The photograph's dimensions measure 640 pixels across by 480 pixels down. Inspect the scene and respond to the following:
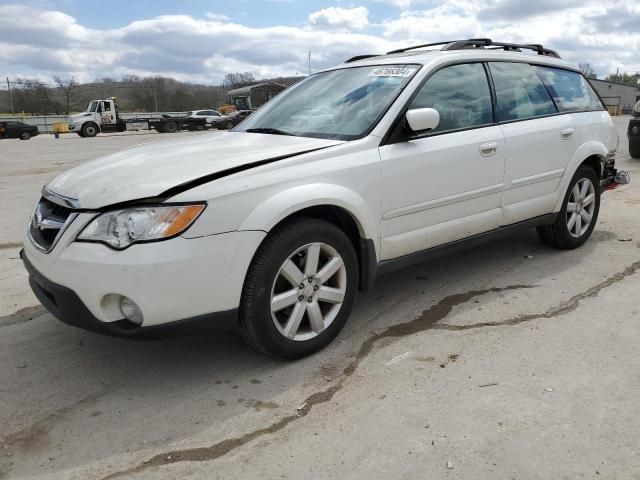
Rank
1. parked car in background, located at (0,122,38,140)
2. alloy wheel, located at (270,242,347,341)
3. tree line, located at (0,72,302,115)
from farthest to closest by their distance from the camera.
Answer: tree line, located at (0,72,302,115) < parked car in background, located at (0,122,38,140) < alloy wheel, located at (270,242,347,341)

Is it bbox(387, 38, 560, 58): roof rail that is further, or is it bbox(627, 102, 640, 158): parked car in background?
bbox(627, 102, 640, 158): parked car in background

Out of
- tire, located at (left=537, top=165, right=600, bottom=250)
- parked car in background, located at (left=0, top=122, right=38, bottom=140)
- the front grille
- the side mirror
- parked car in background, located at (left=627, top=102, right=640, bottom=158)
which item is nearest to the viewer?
the front grille

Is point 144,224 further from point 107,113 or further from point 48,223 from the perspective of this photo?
point 107,113

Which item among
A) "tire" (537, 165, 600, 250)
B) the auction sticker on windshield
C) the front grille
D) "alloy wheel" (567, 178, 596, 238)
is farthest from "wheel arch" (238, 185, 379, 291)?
"alloy wheel" (567, 178, 596, 238)

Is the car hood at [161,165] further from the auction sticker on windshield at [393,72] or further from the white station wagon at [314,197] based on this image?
the auction sticker on windshield at [393,72]

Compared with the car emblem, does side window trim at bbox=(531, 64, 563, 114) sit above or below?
above

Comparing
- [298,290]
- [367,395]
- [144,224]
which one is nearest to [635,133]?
[298,290]

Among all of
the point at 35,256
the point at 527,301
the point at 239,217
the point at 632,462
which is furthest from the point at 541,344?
the point at 35,256

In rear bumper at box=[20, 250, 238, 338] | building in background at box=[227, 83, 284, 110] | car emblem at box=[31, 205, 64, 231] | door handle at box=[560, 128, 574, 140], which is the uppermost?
building in background at box=[227, 83, 284, 110]

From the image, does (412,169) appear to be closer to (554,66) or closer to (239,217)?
(239,217)

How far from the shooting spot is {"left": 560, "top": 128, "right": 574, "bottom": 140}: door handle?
15.1 feet

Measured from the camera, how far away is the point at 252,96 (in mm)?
48812

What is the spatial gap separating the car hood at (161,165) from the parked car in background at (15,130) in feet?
120

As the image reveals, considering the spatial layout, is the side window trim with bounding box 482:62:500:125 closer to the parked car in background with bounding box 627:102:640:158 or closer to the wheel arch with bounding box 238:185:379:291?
the wheel arch with bounding box 238:185:379:291
